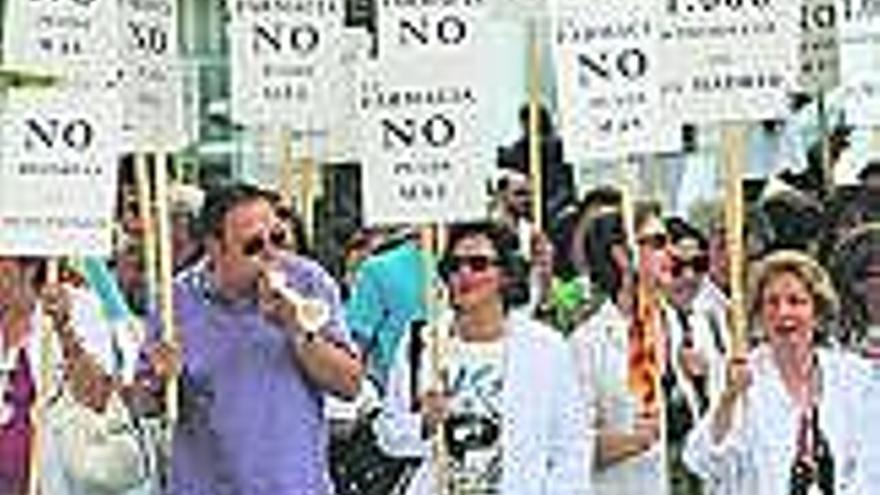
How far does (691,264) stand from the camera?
9406 mm

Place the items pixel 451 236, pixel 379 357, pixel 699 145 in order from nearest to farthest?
pixel 451 236
pixel 379 357
pixel 699 145

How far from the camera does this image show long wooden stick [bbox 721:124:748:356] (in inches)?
307

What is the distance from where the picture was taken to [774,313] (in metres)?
7.67

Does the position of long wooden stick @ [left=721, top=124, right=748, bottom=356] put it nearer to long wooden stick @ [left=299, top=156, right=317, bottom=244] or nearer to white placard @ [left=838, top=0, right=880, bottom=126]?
white placard @ [left=838, top=0, right=880, bottom=126]

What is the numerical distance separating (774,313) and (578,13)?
106 cm

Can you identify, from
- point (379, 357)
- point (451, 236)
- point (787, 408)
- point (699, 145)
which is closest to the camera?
point (787, 408)

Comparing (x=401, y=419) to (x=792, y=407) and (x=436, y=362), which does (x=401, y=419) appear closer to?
(x=436, y=362)

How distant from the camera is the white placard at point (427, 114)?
797cm

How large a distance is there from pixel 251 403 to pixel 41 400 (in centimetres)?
64

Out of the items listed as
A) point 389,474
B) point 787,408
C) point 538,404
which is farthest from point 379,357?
point 787,408

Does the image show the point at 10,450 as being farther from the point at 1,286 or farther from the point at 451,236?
the point at 451,236

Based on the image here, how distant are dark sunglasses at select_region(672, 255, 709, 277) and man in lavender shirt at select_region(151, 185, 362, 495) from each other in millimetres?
1817

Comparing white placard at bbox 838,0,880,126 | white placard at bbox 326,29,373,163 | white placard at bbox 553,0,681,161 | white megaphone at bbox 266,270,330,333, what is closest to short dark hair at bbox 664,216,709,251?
white placard at bbox 326,29,373,163

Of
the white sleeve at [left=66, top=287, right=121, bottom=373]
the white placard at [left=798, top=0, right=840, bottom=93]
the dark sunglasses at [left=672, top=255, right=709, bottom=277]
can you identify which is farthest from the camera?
the dark sunglasses at [left=672, top=255, right=709, bottom=277]
